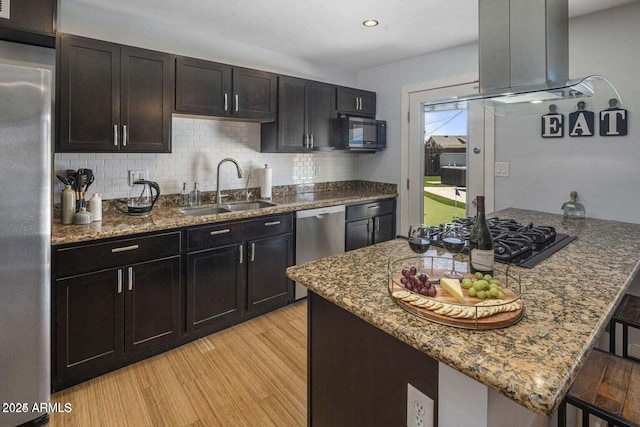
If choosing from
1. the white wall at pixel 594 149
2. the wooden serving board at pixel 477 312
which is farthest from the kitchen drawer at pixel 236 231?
the white wall at pixel 594 149

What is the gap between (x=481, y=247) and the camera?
1.39 metres

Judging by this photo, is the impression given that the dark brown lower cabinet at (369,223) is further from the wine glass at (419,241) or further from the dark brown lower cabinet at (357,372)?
the dark brown lower cabinet at (357,372)

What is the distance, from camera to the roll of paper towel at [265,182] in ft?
11.6

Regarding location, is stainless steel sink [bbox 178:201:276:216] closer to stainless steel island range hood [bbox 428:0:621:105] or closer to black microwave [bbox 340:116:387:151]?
black microwave [bbox 340:116:387:151]

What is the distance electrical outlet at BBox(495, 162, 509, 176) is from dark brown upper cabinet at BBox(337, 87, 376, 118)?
5.28 ft

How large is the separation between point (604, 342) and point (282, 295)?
2296 mm

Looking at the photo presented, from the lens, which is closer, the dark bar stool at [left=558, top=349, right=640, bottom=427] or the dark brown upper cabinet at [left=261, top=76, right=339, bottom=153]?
the dark bar stool at [left=558, top=349, right=640, bottom=427]

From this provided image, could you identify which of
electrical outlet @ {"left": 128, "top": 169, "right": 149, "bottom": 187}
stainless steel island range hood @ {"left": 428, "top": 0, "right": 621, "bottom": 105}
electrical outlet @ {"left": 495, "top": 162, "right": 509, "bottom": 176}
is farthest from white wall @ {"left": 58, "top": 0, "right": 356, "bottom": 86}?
stainless steel island range hood @ {"left": 428, "top": 0, "right": 621, "bottom": 105}

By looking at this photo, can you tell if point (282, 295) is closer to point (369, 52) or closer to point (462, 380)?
point (462, 380)

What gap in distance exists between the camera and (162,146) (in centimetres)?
268

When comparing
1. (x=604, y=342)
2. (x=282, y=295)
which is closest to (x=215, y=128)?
(x=282, y=295)

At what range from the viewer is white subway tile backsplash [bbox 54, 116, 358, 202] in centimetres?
271

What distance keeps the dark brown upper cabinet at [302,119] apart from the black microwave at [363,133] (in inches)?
4.9

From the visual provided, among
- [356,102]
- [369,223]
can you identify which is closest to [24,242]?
[369,223]
